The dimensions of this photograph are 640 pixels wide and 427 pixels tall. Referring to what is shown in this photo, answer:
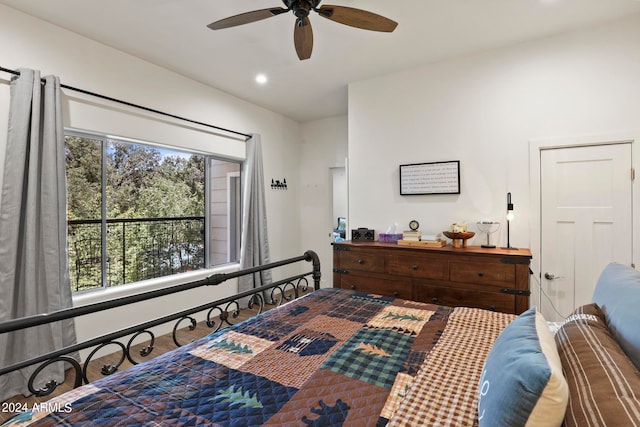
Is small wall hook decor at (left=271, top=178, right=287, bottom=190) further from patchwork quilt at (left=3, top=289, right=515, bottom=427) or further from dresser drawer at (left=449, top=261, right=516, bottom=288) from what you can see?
patchwork quilt at (left=3, top=289, right=515, bottom=427)

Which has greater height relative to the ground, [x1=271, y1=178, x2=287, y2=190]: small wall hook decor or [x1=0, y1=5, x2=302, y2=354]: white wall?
[x1=0, y1=5, x2=302, y2=354]: white wall

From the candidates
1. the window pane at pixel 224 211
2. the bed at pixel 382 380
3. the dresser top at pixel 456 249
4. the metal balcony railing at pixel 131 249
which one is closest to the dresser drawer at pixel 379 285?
the dresser top at pixel 456 249

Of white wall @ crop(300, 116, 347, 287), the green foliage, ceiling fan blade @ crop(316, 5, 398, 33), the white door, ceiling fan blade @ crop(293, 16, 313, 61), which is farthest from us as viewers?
white wall @ crop(300, 116, 347, 287)

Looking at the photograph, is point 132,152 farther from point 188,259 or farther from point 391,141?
point 391,141

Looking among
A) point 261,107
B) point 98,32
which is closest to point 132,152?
point 98,32

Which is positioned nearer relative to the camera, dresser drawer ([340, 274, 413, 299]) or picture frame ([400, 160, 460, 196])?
dresser drawer ([340, 274, 413, 299])

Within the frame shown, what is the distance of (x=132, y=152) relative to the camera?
314 centimetres

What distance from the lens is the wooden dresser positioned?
2357mm

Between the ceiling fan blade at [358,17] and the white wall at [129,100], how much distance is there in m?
2.12

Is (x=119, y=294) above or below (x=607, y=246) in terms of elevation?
below

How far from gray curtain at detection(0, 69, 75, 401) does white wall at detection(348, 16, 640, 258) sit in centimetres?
274

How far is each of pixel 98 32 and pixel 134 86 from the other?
0.50m

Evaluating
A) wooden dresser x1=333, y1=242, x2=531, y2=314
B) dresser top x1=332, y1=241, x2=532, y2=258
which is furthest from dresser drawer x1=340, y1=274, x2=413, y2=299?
dresser top x1=332, y1=241, x2=532, y2=258

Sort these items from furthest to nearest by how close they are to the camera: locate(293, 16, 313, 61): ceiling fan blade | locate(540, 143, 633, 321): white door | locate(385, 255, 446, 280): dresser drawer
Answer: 1. locate(385, 255, 446, 280): dresser drawer
2. locate(540, 143, 633, 321): white door
3. locate(293, 16, 313, 61): ceiling fan blade
